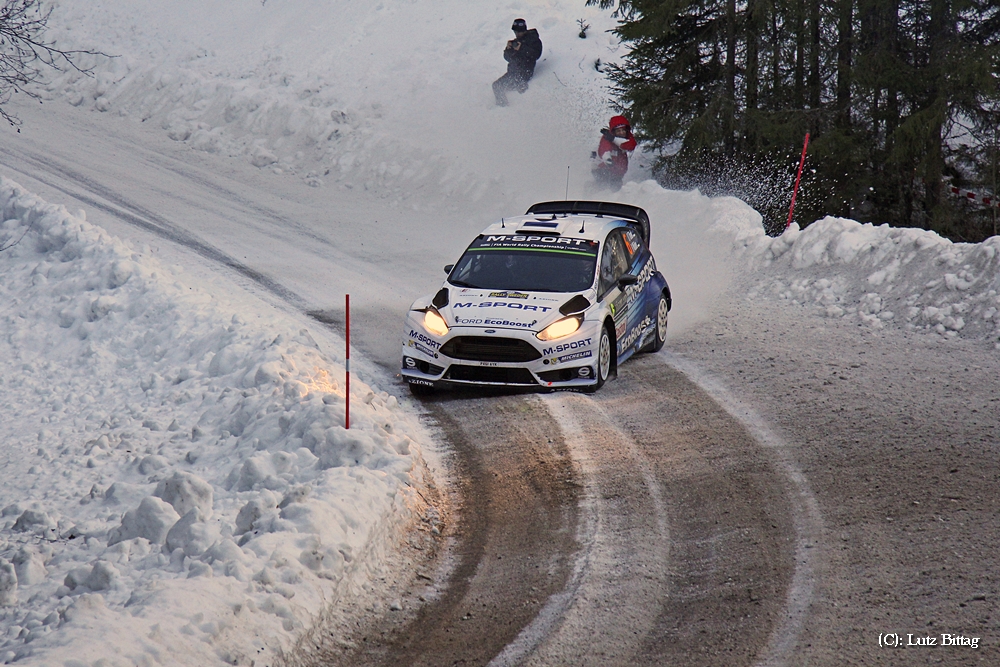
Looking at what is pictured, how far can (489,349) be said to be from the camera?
936 cm

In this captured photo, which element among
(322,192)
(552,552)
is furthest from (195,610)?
(322,192)

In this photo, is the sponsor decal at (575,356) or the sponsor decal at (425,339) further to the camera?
the sponsor decal at (425,339)

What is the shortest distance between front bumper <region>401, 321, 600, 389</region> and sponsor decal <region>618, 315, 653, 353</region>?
2.62 feet

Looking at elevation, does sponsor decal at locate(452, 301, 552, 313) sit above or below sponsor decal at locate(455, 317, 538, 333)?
above

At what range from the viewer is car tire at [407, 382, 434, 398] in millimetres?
Answer: 9680

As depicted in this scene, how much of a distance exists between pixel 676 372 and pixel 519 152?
12752mm

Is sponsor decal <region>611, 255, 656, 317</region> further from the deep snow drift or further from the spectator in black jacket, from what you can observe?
the spectator in black jacket

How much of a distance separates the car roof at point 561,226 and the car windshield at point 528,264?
0.40 ft

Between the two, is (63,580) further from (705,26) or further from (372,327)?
(705,26)

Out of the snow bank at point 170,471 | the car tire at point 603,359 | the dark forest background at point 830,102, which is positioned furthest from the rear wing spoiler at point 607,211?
the dark forest background at point 830,102

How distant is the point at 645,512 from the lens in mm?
6867

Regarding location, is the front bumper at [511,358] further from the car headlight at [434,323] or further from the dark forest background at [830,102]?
the dark forest background at [830,102]

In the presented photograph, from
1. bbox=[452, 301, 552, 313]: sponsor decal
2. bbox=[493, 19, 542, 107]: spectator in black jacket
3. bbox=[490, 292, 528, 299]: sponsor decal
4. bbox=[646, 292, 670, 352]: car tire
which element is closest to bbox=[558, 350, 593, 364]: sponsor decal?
bbox=[452, 301, 552, 313]: sponsor decal

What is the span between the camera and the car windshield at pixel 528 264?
396 inches
